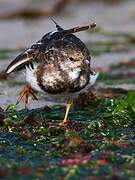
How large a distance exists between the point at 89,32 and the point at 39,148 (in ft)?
31.5

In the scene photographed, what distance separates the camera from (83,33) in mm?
14727

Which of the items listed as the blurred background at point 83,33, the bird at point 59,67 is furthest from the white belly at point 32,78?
the blurred background at point 83,33

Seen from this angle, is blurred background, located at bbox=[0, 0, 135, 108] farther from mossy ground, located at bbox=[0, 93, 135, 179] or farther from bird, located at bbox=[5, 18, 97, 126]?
bird, located at bbox=[5, 18, 97, 126]

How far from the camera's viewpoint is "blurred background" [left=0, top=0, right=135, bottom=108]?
9.66 metres

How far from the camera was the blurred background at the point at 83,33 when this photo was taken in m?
9.66

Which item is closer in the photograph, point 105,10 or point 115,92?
point 115,92

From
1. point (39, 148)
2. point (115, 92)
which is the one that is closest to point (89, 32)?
point (115, 92)

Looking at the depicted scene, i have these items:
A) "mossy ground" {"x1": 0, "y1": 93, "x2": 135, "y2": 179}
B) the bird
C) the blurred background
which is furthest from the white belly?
the blurred background

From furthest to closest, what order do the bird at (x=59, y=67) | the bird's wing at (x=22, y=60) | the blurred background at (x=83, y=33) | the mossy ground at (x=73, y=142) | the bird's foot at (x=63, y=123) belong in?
1. the blurred background at (x=83, y=33)
2. the bird's wing at (x=22, y=60)
3. the bird's foot at (x=63, y=123)
4. the bird at (x=59, y=67)
5. the mossy ground at (x=73, y=142)

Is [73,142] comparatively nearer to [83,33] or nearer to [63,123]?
[63,123]

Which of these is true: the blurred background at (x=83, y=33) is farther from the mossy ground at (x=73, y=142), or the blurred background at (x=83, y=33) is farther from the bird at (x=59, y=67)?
the bird at (x=59, y=67)

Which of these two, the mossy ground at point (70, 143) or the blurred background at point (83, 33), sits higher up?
the blurred background at point (83, 33)

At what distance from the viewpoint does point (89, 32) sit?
14672mm

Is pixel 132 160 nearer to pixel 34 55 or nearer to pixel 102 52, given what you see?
pixel 34 55
